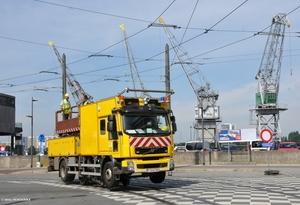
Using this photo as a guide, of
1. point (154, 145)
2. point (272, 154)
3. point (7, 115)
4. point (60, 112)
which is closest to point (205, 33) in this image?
point (60, 112)

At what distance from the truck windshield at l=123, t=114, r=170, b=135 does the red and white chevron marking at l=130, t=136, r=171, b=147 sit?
199 millimetres

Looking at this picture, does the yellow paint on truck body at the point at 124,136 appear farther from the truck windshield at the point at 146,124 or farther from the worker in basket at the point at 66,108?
the worker in basket at the point at 66,108

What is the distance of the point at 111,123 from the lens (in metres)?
15.1

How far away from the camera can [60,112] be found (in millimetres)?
20562

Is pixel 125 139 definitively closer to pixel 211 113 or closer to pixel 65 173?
pixel 65 173

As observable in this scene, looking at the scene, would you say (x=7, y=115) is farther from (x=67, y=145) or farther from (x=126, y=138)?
(x=126, y=138)

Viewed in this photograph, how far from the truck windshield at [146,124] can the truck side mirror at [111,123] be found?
0.35m

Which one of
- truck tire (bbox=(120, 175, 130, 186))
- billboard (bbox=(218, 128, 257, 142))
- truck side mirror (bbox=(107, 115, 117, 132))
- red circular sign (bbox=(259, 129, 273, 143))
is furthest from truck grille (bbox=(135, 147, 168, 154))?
billboard (bbox=(218, 128, 257, 142))

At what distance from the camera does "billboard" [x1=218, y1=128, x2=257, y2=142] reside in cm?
3666

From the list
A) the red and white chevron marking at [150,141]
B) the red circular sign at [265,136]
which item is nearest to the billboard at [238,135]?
the red circular sign at [265,136]

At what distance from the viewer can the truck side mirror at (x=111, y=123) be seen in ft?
49.5

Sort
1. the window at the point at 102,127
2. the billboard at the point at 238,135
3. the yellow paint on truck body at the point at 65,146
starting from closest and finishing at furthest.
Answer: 1. the window at the point at 102,127
2. the yellow paint on truck body at the point at 65,146
3. the billboard at the point at 238,135

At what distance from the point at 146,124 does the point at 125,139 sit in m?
1.07

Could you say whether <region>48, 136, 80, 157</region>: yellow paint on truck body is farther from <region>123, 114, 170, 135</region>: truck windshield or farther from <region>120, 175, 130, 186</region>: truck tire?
<region>123, 114, 170, 135</region>: truck windshield
